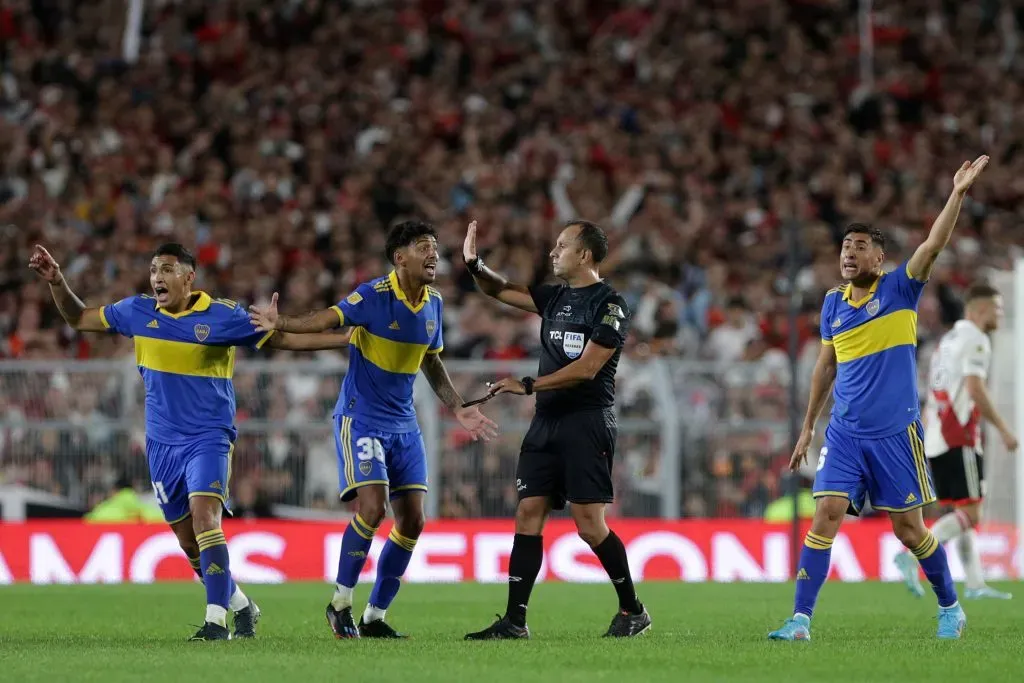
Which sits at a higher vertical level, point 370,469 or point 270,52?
point 270,52

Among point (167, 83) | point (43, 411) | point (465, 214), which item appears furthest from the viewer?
point (167, 83)

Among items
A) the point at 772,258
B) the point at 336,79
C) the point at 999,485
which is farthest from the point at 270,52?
the point at 999,485

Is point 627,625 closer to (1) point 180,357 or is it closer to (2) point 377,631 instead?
(2) point 377,631

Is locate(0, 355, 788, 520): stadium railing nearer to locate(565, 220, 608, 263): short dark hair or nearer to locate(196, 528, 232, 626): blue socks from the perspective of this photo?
locate(565, 220, 608, 263): short dark hair

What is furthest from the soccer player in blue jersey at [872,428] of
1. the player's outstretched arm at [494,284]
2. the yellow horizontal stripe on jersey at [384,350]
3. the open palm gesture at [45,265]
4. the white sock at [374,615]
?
the open palm gesture at [45,265]

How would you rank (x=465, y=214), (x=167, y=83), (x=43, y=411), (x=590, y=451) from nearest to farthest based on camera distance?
(x=590, y=451) < (x=43, y=411) < (x=465, y=214) < (x=167, y=83)

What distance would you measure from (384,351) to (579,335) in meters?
1.28

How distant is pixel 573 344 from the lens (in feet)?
33.3

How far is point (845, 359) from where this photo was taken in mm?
10312

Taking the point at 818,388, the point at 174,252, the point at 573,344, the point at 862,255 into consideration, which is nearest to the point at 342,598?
the point at 573,344

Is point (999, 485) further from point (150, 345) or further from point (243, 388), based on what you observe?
point (150, 345)

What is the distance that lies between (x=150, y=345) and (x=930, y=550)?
4898 mm

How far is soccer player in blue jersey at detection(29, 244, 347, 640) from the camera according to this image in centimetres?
1033

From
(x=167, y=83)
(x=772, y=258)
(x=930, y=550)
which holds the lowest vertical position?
(x=930, y=550)
